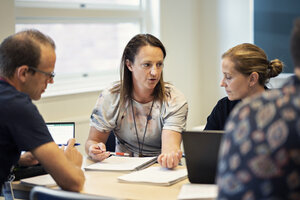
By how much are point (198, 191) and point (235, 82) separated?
84 centimetres

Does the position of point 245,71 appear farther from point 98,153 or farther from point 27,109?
point 27,109

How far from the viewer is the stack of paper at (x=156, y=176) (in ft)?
6.63

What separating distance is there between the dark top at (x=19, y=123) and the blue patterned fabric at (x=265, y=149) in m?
0.90

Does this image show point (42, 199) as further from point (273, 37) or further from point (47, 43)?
point (273, 37)

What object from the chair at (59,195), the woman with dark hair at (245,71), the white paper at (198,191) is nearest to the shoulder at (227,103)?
the woman with dark hair at (245,71)

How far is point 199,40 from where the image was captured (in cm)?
516

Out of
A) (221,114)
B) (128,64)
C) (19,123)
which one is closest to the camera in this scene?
(19,123)

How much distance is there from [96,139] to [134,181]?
0.79m

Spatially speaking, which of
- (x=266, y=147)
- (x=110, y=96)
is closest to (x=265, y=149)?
(x=266, y=147)

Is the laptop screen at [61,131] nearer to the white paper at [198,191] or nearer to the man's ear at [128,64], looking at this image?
the man's ear at [128,64]

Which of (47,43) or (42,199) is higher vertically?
(47,43)

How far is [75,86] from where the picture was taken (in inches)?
168

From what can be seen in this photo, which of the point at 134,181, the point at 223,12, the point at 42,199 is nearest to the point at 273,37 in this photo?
the point at 223,12

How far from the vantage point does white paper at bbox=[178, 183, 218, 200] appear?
70.3 inches
